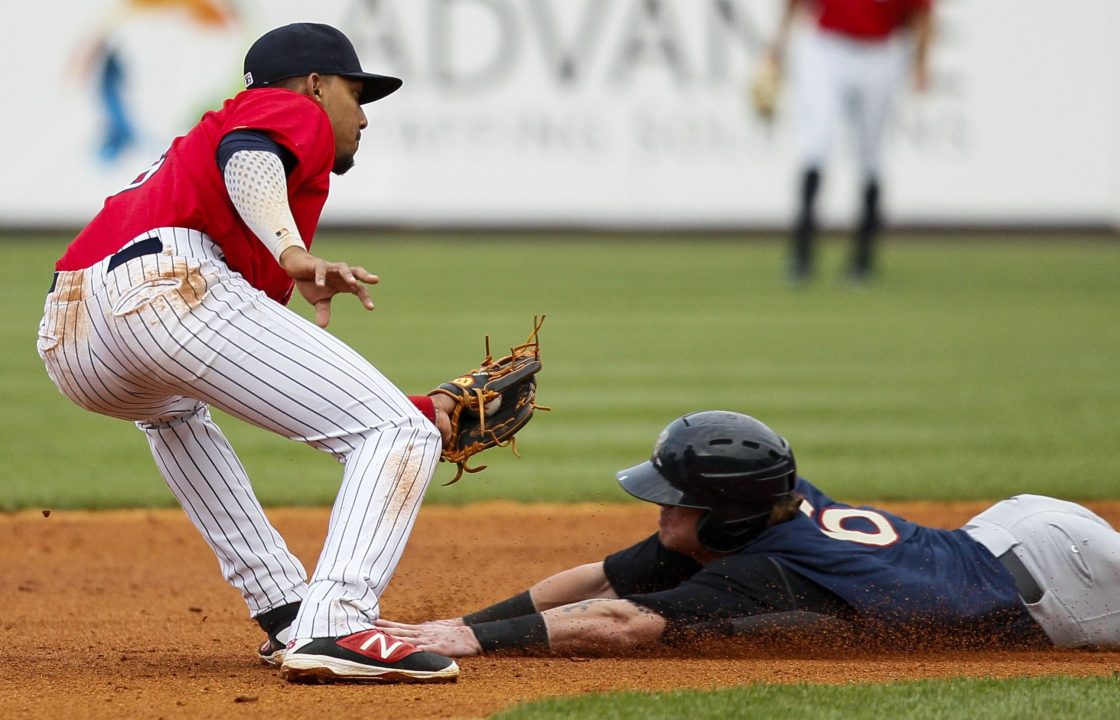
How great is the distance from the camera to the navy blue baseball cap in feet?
11.2

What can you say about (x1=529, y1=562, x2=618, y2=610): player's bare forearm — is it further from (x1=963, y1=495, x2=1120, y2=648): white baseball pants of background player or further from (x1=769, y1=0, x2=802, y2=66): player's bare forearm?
(x1=769, y1=0, x2=802, y2=66): player's bare forearm

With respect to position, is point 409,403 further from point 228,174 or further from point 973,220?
point 973,220

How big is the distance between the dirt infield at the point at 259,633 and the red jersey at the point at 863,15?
24.3 ft

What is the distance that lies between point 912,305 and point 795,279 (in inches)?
59.2

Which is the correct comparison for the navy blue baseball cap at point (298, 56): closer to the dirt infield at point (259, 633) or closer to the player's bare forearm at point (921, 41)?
the dirt infield at point (259, 633)

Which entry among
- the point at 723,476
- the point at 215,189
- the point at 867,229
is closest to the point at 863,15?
the point at 867,229

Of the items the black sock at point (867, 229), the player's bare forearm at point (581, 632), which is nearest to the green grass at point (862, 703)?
the player's bare forearm at point (581, 632)

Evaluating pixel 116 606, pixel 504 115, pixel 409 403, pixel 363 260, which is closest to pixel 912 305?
pixel 363 260

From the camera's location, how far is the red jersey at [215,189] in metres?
3.27

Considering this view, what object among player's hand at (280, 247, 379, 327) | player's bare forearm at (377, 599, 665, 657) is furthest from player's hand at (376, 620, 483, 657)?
player's hand at (280, 247, 379, 327)

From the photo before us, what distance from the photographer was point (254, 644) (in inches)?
162

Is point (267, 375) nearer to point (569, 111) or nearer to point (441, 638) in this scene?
point (441, 638)

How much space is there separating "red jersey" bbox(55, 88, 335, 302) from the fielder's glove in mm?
512

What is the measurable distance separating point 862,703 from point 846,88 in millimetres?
10432
